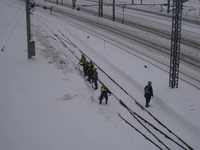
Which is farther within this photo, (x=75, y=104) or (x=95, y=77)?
(x=95, y=77)

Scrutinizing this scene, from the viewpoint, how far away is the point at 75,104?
47.9 feet

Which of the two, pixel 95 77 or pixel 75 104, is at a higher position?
pixel 95 77

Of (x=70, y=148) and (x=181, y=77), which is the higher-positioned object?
(x=181, y=77)

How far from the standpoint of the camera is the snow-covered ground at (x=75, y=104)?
1131cm

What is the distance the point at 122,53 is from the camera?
86.7 ft

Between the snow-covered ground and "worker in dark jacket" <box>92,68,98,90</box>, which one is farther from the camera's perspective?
"worker in dark jacket" <box>92,68,98,90</box>

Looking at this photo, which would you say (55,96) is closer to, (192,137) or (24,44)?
(192,137)

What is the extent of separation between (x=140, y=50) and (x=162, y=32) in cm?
924

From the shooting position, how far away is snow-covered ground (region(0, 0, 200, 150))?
445 inches

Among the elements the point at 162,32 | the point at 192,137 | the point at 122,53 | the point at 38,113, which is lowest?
the point at 192,137

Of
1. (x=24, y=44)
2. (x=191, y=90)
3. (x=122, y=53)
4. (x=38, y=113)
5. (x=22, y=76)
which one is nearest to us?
(x=38, y=113)

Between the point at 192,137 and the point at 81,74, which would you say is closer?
the point at 192,137

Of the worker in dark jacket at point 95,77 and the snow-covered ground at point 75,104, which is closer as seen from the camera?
the snow-covered ground at point 75,104

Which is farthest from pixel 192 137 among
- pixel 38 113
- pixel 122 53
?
pixel 122 53
